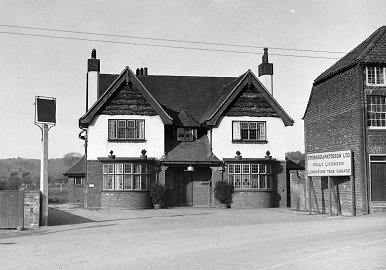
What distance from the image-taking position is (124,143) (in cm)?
3353

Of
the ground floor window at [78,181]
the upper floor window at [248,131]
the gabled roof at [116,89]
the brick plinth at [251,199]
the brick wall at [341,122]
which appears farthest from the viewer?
the ground floor window at [78,181]

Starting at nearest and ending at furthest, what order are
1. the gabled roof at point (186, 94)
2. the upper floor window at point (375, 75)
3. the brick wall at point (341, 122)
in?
the brick wall at point (341, 122) → the upper floor window at point (375, 75) → the gabled roof at point (186, 94)

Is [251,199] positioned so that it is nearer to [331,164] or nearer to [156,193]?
[156,193]

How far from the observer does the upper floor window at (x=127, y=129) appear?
110 feet

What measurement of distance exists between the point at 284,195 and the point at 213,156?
547cm

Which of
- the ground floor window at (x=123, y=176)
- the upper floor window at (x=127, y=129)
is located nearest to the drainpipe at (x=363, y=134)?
the ground floor window at (x=123, y=176)

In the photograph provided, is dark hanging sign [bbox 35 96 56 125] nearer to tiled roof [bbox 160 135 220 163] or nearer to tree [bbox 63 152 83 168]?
tiled roof [bbox 160 135 220 163]

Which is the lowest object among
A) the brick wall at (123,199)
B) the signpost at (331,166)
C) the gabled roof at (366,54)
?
the brick wall at (123,199)

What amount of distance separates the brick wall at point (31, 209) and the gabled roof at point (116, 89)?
12.1 meters

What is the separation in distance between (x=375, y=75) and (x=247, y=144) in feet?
34.7

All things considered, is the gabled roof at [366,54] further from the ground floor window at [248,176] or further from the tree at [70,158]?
the tree at [70,158]

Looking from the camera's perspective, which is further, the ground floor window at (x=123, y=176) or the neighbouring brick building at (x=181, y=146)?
the neighbouring brick building at (x=181, y=146)

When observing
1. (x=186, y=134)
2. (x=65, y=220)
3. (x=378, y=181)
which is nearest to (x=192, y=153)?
(x=186, y=134)

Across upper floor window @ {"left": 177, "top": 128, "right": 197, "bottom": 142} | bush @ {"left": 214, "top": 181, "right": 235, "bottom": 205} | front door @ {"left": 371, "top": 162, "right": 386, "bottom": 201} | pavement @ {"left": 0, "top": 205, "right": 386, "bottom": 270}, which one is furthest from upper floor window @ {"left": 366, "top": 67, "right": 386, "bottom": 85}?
upper floor window @ {"left": 177, "top": 128, "right": 197, "bottom": 142}
